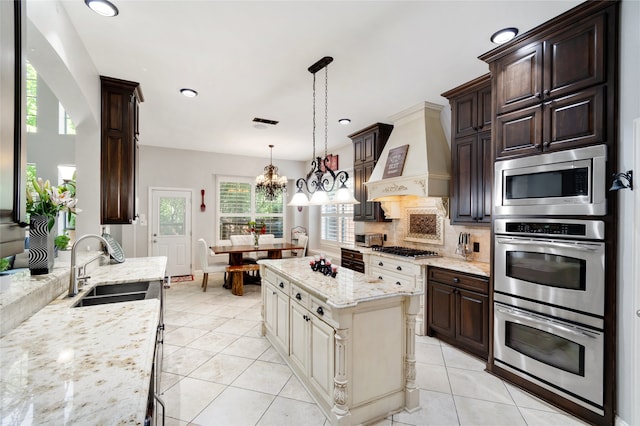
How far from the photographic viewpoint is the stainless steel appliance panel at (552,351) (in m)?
2.02

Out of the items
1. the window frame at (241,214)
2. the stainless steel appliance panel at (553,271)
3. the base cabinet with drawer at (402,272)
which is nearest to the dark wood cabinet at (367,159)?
the base cabinet with drawer at (402,272)

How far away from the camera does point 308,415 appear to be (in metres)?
2.14

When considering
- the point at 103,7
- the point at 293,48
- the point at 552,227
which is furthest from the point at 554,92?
the point at 103,7

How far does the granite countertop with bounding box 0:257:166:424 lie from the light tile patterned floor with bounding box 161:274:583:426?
3.42ft

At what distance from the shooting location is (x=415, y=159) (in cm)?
378

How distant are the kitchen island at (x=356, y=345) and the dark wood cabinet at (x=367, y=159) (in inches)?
99.0

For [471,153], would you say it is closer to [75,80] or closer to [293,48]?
[293,48]

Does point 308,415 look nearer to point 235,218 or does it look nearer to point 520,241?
point 520,241

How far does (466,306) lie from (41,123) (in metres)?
7.85

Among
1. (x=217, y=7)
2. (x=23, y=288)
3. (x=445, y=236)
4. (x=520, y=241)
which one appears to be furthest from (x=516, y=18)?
(x=23, y=288)

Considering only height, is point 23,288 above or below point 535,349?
above

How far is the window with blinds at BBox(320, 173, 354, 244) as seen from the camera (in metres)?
6.25

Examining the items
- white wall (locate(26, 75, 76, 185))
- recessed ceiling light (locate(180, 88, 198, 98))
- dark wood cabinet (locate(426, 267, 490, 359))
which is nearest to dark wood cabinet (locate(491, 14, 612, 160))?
dark wood cabinet (locate(426, 267, 490, 359))

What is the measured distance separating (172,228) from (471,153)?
19.8 feet
